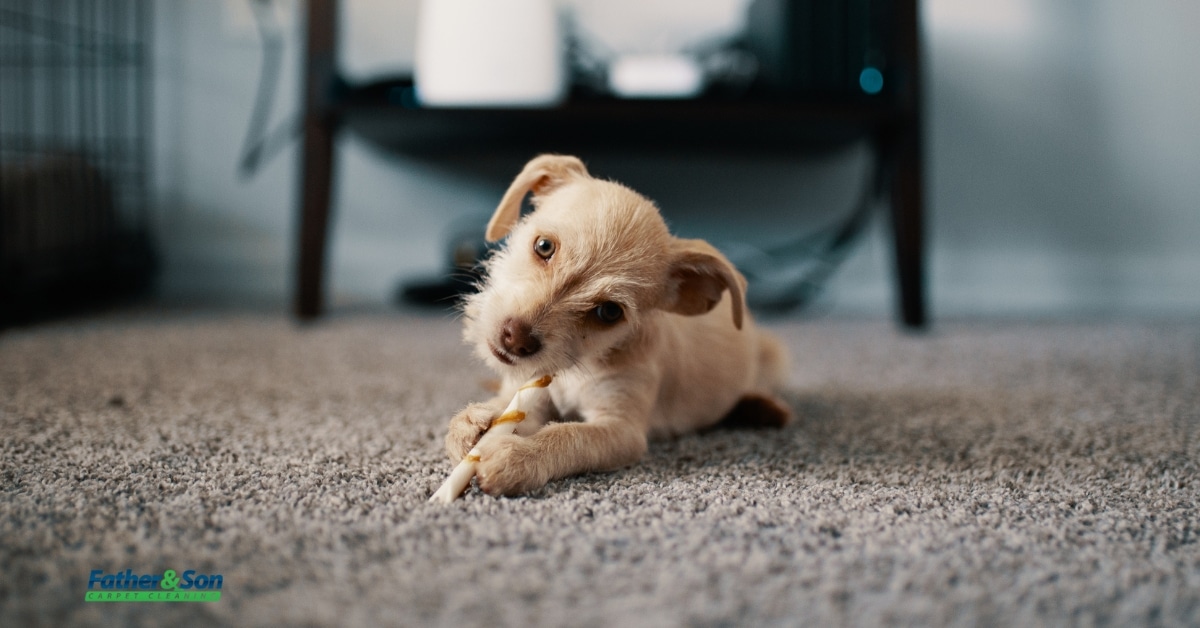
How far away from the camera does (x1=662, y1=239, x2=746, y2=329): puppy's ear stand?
0.77 meters

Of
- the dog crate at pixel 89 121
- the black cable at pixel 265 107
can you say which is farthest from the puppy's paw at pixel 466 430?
the black cable at pixel 265 107

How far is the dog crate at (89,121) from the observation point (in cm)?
187

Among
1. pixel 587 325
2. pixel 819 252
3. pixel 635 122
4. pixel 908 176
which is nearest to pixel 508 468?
pixel 587 325

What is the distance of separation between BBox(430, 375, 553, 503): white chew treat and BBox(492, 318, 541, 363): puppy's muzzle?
0.20 feet

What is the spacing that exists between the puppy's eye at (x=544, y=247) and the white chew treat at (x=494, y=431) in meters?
0.12

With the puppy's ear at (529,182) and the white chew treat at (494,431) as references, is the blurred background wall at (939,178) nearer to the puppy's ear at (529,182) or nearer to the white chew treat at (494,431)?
the puppy's ear at (529,182)

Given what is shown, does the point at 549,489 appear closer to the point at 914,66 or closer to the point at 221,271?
the point at 914,66

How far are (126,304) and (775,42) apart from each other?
1758 millimetres

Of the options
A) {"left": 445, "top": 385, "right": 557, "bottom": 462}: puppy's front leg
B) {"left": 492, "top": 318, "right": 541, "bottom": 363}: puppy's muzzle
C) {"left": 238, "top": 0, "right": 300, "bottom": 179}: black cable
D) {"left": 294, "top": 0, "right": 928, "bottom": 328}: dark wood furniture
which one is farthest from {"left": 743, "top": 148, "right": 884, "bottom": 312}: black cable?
{"left": 492, "top": 318, "right": 541, "bottom": 363}: puppy's muzzle

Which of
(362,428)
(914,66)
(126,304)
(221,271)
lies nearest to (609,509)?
(362,428)

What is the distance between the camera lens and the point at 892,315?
6.95 feet

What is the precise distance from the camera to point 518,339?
696mm

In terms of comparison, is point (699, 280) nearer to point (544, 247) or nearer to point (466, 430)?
point (544, 247)

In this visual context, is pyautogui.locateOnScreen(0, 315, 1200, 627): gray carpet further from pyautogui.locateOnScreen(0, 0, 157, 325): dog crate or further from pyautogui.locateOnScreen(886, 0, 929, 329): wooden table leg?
pyautogui.locateOnScreen(0, 0, 157, 325): dog crate
